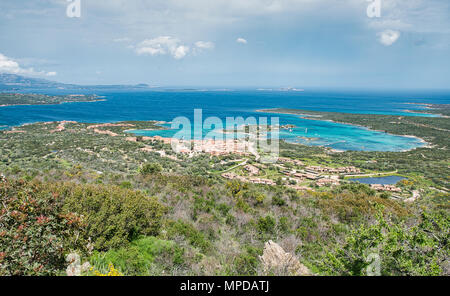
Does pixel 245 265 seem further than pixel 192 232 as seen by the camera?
No

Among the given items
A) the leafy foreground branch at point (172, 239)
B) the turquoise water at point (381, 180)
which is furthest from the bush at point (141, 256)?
the turquoise water at point (381, 180)

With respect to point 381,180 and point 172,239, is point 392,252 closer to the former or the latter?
point 172,239

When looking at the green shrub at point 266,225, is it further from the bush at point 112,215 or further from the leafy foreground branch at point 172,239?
the bush at point 112,215

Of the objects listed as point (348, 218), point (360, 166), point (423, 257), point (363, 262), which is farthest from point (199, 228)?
point (360, 166)

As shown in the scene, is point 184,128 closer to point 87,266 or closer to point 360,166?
point 360,166

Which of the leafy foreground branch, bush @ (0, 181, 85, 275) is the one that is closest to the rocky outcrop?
the leafy foreground branch

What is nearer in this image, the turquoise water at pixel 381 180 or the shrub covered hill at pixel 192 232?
the shrub covered hill at pixel 192 232

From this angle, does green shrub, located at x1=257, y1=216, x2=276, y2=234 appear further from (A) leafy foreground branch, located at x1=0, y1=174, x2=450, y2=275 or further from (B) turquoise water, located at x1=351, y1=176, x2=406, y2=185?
(B) turquoise water, located at x1=351, y1=176, x2=406, y2=185

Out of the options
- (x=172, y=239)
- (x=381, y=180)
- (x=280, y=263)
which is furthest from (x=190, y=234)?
(x=381, y=180)

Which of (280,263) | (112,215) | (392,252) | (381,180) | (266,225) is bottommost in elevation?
(381,180)

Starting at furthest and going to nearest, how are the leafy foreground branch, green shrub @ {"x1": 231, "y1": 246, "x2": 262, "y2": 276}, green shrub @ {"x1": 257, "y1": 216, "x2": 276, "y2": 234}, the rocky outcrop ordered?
1. green shrub @ {"x1": 257, "y1": 216, "x2": 276, "y2": 234}
2. green shrub @ {"x1": 231, "y1": 246, "x2": 262, "y2": 276}
3. the rocky outcrop
4. the leafy foreground branch
